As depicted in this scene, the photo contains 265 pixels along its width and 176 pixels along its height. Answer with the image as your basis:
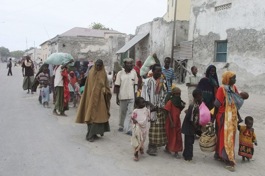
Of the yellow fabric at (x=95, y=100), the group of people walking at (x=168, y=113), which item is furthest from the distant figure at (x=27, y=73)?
the yellow fabric at (x=95, y=100)

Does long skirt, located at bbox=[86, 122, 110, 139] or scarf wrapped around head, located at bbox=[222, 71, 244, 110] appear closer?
scarf wrapped around head, located at bbox=[222, 71, 244, 110]

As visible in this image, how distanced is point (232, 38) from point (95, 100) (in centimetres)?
850

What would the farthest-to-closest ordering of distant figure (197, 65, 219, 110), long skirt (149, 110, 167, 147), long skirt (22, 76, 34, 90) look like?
long skirt (22, 76, 34, 90) → distant figure (197, 65, 219, 110) → long skirt (149, 110, 167, 147)

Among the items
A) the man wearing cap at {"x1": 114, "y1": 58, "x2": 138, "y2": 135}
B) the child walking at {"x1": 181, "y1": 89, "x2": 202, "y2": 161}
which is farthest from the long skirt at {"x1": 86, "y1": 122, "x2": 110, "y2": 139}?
the child walking at {"x1": 181, "y1": 89, "x2": 202, "y2": 161}

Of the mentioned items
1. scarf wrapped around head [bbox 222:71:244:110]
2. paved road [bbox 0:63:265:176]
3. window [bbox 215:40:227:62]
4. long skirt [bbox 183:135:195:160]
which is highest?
window [bbox 215:40:227:62]

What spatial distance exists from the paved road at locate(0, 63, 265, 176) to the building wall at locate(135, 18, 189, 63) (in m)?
10.5

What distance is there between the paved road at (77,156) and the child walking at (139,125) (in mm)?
236

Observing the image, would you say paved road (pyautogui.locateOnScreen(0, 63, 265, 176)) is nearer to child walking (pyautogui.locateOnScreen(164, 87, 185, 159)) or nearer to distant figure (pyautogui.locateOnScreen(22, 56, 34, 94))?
child walking (pyautogui.locateOnScreen(164, 87, 185, 159))

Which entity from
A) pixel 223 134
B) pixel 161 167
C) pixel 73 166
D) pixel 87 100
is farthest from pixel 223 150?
pixel 87 100

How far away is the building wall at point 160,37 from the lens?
686 inches

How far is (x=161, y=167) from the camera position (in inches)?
186

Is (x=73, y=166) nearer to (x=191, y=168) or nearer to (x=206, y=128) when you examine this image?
(x=191, y=168)

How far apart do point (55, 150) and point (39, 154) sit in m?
0.33

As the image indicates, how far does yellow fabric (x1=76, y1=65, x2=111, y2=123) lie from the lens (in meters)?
6.07
